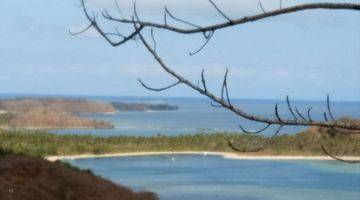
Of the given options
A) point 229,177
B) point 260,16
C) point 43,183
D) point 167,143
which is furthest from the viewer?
point 167,143

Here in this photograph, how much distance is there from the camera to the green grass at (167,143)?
59.8 m

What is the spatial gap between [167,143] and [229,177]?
69.4 feet

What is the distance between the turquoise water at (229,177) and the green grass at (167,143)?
272cm

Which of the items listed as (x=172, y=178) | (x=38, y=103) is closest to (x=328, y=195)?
(x=172, y=178)

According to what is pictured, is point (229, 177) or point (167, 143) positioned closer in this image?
point (229, 177)

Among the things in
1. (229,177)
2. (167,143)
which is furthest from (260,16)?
(167,143)

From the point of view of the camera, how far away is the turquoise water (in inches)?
1478

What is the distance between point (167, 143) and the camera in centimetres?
6694

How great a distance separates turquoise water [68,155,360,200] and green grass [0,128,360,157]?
8.93ft

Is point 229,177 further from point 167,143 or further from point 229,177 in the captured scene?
point 167,143

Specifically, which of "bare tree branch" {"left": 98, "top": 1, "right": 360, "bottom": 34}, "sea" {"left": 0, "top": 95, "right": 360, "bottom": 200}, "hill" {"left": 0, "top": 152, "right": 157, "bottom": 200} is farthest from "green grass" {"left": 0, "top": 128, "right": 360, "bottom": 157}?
"bare tree branch" {"left": 98, "top": 1, "right": 360, "bottom": 34}

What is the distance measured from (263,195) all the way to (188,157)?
25.3 meters

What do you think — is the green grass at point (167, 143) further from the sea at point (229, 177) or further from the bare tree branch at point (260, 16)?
the bare tree branch at point (260, 16)

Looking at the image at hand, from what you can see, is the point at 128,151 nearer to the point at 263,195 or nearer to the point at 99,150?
the point at 99,150
